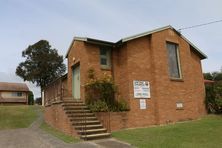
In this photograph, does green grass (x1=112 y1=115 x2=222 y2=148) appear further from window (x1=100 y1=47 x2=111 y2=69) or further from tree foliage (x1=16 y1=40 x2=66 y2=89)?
tree foliage (x1=16 y1=40 x2=66 y2=89)

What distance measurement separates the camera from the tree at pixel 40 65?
4247 centimetres

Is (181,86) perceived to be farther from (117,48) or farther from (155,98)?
(117,48)

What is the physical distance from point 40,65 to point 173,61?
31170 mm

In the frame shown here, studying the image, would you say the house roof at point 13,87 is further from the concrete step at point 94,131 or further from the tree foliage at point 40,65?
the concrete step at point 94,131

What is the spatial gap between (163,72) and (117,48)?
326 cm

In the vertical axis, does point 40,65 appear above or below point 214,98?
above

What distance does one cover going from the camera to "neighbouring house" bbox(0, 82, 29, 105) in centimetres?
4844

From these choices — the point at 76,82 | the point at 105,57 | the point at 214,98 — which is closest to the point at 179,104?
the point at 214,98

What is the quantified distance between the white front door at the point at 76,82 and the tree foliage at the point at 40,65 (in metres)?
26.2

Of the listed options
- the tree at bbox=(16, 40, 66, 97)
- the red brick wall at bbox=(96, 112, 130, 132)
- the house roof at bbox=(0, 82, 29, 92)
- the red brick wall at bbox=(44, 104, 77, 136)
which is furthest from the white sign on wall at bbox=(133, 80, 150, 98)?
the house roof at bbox=(0, 82, 29, 92)

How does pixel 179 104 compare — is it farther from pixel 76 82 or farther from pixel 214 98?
pixel 76 82

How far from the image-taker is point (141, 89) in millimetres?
14469

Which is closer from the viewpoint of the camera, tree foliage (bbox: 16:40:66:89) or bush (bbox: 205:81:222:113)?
bush (bbox: 205:81:222:113)

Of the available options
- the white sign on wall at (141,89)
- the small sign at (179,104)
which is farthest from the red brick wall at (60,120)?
the small sign at (179,104)
